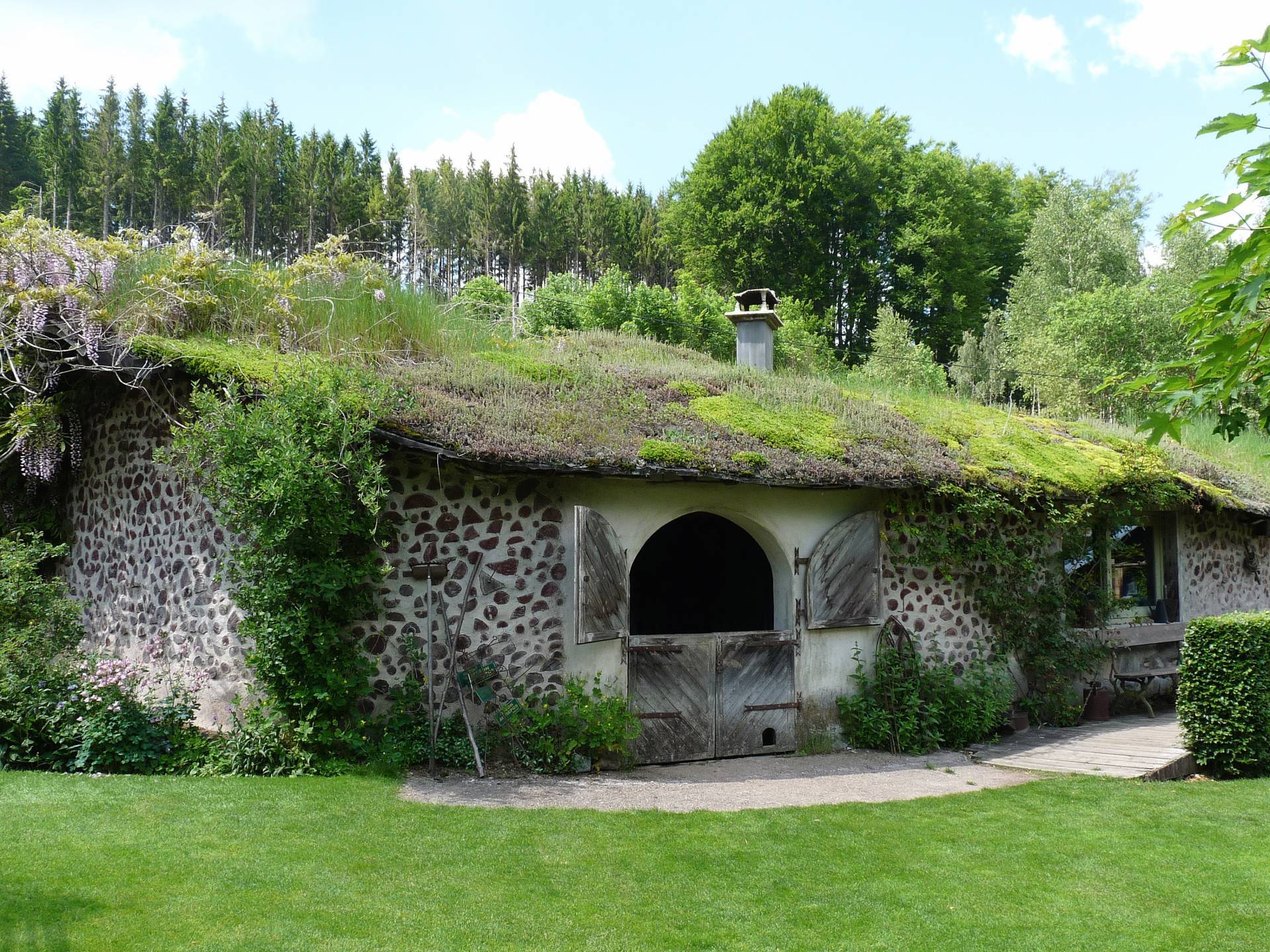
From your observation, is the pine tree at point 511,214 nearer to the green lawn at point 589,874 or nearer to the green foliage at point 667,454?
the green foliage at point 667,454

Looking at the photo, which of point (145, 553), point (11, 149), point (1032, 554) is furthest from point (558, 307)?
point (11, 149)

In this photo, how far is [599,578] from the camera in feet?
25.5

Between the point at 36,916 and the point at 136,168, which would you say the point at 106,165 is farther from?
the point at 36,916

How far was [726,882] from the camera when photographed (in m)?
5.17

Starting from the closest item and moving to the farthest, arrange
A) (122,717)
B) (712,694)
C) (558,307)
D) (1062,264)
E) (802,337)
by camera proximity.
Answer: (122,717), (712,694), (558,307), (802,337), (1062,264)

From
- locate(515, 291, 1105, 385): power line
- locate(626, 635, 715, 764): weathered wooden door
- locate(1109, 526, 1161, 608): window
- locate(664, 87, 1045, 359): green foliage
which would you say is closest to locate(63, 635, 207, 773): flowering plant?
locate(626, 635, 715, 764): weathered wooden door

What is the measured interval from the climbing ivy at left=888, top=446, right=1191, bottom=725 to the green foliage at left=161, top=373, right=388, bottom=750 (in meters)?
5.28

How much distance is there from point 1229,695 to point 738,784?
14.6 feet

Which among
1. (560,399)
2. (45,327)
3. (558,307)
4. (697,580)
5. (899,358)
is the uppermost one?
(558,307)

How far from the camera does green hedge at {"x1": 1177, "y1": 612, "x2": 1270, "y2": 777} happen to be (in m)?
8.13

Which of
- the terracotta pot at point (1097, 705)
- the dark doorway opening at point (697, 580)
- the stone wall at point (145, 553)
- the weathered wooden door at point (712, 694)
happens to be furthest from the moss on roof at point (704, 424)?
the terracotta pot at point (1097, 705)

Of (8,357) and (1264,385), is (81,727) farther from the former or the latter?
(1264,385)

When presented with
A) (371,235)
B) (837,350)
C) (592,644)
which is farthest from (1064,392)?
(371,235)

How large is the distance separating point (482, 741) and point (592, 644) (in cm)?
121
